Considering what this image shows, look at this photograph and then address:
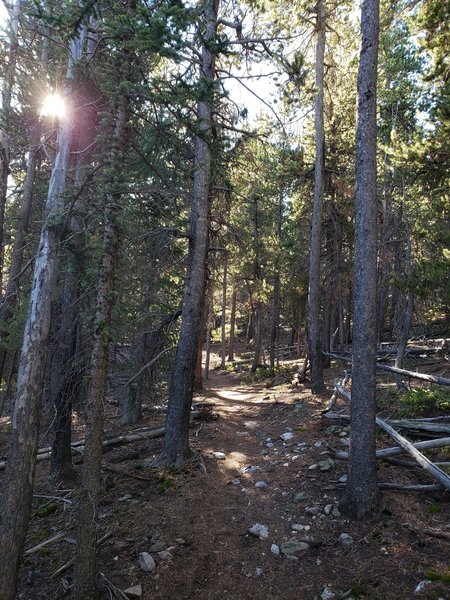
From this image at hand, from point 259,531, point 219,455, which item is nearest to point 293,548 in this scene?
point 259,531

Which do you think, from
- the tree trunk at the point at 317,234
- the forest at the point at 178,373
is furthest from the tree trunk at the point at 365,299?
the tree trunk at the point at 317,234

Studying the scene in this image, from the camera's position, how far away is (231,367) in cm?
2923

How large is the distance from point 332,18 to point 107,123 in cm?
1217

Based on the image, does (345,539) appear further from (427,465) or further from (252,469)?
(252,469)

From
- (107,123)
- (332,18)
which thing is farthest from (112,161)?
(332,18)

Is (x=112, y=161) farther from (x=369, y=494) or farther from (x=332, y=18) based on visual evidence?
(x=332, y=18)

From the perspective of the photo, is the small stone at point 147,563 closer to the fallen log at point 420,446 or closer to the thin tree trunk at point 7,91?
the fallen log at point 420,446

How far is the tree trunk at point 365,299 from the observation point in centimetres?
555

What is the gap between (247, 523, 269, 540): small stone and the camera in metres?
5.64

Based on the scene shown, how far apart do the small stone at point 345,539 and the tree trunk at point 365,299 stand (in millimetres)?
411

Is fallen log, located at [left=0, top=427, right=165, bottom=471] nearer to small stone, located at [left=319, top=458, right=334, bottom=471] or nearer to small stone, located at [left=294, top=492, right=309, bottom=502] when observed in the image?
small stone, located at [left=319, top=458, right=334, bottom=471]

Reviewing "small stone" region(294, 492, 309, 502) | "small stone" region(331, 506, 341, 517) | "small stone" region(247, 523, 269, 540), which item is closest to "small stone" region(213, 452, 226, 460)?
"small stone" region(294, 492, 309, 502)

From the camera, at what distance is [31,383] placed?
5754 mm

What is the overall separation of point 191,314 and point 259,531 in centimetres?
441
